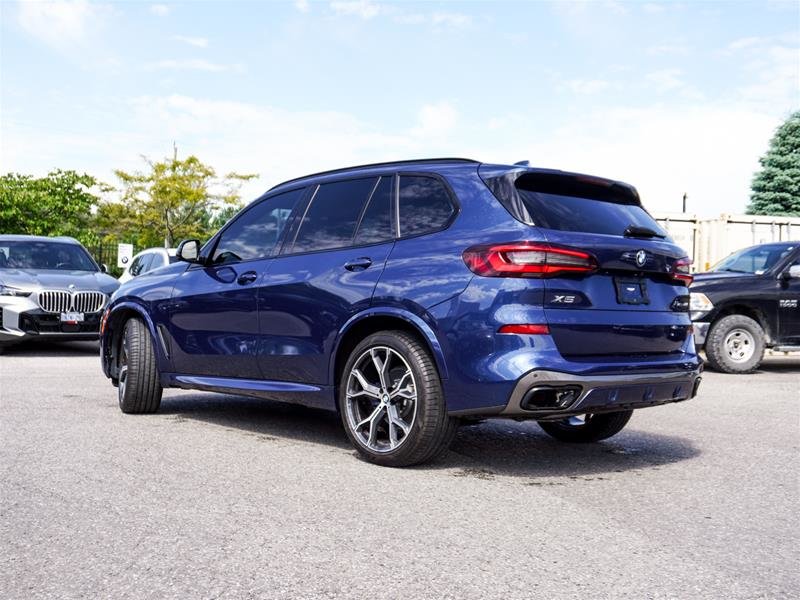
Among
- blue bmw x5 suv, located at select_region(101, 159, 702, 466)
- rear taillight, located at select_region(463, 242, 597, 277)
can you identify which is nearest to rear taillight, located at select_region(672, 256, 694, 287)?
blue bmw x5 suv, located at select_region(101, 159, 702, 466)

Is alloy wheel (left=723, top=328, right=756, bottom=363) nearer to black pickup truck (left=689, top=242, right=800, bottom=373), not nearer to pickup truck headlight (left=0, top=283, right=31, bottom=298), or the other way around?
black pickup truck (left=689, top=242, right=800, bottom=373)

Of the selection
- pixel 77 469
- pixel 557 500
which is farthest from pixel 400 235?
pixel 77 469

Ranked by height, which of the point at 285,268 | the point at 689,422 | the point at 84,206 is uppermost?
the point at 84,206

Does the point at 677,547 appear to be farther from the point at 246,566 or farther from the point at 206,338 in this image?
the point at 206,338

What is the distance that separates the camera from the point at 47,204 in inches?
1419

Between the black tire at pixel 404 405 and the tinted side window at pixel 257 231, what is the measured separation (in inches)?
51.3

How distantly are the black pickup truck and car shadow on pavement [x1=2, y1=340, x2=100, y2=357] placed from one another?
872 centimetres

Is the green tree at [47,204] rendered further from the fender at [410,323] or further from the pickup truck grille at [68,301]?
the fender at [410,323]

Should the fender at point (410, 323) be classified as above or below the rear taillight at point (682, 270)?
below

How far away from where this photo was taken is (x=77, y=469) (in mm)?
5301

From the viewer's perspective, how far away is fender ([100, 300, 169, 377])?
7.31 meters

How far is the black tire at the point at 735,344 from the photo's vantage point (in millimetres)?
12430

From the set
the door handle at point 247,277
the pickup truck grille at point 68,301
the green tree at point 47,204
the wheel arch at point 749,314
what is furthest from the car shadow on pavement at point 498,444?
the green tree at point 47,204

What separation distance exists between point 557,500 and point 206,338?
309 centimetres
